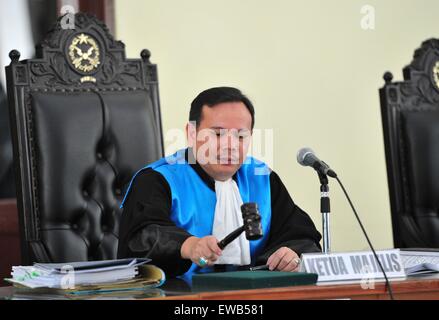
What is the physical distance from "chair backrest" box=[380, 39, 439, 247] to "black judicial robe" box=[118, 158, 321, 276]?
0.79 meters

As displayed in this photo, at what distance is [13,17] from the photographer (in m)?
3.53

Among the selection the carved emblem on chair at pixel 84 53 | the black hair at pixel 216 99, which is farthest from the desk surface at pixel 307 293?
the carved emblem on chair at pixel 84 53

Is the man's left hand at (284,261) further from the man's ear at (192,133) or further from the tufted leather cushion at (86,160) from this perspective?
the tufted leather cushion at (86,160)

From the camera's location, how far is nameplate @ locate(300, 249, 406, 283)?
1.92 meters

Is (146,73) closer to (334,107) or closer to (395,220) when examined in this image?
(395,220)

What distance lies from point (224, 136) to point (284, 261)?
41 centimetres

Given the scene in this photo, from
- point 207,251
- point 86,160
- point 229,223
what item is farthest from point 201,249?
point 86,160

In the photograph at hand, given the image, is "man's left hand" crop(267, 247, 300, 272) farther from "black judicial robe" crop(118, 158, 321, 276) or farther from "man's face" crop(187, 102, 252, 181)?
"man's face" crop(187, 102, 252, 181)

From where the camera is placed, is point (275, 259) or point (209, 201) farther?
point (209, 201)

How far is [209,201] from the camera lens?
2529 millimetres

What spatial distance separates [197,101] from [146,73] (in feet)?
1.64

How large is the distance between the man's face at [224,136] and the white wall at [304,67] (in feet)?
3.97

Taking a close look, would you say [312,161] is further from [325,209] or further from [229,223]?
[229,223]
